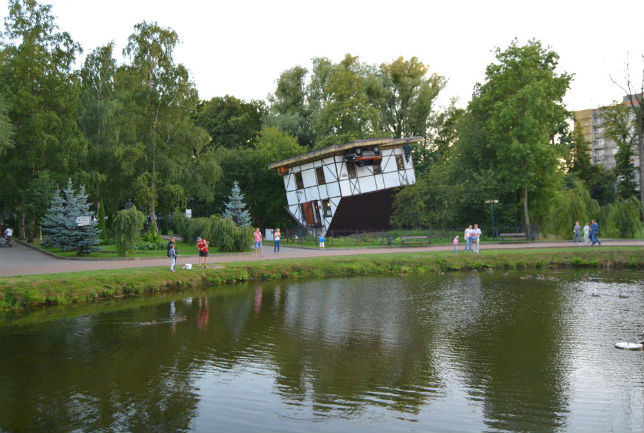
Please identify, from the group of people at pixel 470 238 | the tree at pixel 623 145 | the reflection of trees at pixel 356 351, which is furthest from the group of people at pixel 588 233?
the tree at pixel 623 145

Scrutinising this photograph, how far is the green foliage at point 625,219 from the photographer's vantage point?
126 ft

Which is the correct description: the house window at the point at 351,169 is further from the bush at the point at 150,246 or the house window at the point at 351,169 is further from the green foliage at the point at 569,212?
the bush at the point at 150,246

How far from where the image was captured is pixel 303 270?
1005 inches

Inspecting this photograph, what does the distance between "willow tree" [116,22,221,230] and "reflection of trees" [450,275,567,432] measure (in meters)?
27.5

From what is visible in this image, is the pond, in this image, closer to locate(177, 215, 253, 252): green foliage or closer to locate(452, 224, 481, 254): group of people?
→ locate(452, 224, 481, 254): group of people

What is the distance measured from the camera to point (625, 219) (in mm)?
38375

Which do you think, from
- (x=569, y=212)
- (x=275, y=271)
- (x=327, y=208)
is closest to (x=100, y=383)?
(x=275, y=271)

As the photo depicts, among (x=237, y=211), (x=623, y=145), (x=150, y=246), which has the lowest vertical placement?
(x=150, y=246)

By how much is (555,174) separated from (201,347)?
37.3 meters

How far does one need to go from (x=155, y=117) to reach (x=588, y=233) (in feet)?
101

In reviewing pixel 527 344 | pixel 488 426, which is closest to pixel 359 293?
pixel 527 344

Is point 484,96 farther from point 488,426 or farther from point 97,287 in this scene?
point 488,426

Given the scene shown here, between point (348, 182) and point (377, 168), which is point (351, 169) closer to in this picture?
point (348, 182)

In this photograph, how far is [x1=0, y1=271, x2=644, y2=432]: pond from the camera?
834cm
